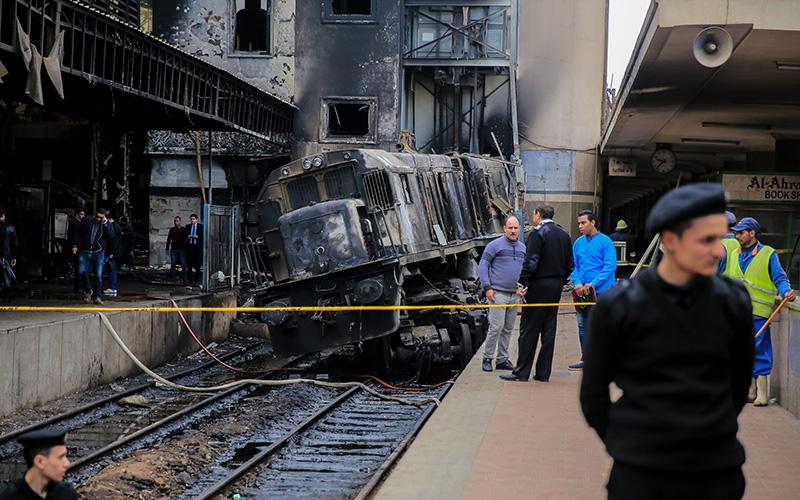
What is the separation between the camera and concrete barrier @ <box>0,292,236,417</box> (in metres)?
14.4

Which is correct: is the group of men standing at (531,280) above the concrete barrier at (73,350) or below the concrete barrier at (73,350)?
above

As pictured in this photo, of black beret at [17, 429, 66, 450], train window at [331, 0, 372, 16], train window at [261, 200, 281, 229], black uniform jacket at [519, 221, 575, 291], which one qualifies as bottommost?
black beret at [17, 429, 66, 450]

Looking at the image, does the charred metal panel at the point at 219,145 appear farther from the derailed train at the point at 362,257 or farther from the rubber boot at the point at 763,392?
the rubber boot at the point at 763,392

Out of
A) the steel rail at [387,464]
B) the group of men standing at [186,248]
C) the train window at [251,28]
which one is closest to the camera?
the steel rail at [387,464]

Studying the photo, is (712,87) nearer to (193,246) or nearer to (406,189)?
(406,189)

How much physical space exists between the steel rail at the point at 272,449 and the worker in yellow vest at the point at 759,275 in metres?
4.94

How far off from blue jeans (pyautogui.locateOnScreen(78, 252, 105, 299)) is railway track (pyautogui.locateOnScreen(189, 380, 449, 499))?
6915mm

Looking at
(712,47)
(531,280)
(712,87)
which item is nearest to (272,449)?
(531,280)

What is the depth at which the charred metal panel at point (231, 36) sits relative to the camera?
37.3m

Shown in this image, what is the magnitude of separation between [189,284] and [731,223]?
60.4 feet

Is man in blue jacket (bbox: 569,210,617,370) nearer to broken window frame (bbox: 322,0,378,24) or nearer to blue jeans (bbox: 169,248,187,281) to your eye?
blue jeans (bbox: 169,248,187,281)

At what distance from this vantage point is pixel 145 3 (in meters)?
40.4

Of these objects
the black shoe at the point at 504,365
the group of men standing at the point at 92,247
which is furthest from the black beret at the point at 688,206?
the group of men standing at the point at 92,247

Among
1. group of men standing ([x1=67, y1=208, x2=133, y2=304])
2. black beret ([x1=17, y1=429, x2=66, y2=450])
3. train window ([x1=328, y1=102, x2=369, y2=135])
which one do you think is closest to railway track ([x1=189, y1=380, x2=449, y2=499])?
black beret ([x1=17, y1=429, x2=66, y2=450])
